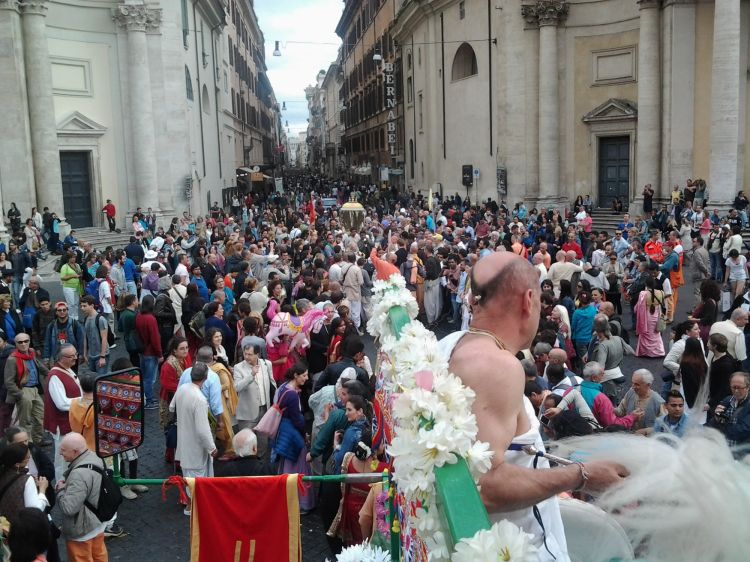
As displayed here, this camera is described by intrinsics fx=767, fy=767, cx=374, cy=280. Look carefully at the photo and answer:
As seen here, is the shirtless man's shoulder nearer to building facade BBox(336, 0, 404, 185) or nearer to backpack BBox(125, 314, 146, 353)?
backpack BBox(125, 314, 146, 353)

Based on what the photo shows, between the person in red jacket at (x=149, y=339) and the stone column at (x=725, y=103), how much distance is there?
19.7 metres

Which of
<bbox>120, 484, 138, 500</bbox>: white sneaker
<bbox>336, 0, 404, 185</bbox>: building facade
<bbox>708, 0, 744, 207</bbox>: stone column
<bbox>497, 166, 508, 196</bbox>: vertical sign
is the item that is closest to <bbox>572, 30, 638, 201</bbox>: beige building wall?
<bbox>497, 166, 508, 196</bbox>: vertical sign

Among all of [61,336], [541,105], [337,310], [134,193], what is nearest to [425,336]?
[337,310]

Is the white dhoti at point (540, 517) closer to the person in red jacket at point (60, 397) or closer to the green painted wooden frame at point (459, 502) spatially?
the green painted wooden frame at point (459, 502)

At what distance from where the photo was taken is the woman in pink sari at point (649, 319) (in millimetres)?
12969

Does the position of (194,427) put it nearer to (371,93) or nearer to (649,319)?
(649,319)

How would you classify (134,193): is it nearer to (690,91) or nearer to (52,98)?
(52,98)

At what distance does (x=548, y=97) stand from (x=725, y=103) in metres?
8.82

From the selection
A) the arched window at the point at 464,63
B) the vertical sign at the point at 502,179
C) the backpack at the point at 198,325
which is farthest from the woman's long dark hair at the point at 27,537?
the arched window at the point at 464,63

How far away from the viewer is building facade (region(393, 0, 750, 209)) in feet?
82.9

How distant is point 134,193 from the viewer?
29438 millimetres

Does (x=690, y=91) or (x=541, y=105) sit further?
(x=541, y=105)

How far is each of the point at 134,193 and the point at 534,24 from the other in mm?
17515

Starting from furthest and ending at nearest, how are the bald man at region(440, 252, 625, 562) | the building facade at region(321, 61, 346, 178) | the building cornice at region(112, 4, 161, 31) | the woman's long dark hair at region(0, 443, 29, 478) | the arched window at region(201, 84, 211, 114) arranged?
the building facade at region(321, 61, 346, 178)
the arched window at region(201, 84, 211, 114)
the building cornice at region(112, 4, 161, 31)
the woman's long dark hair at region(0, 443, 29, 478)
the bald man at region(440, 252, 625, 562)
